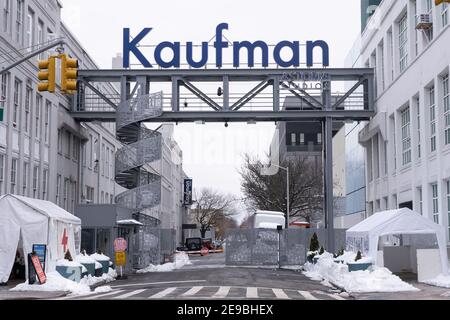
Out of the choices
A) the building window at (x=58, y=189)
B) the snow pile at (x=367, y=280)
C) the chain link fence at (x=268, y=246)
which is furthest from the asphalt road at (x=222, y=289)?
the chain link fence at (x=268, y=246)

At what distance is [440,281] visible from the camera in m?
23.4

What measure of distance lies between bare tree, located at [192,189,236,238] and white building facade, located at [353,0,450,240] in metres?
89.4

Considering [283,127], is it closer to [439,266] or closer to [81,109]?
[81,109]

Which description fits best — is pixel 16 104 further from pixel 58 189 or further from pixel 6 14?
pixel 58 189

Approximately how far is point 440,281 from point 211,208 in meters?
115

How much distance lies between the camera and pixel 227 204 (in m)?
139

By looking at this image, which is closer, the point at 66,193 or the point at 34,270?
the point at 34,270

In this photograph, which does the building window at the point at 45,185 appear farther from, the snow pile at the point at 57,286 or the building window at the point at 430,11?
the building window at the point at 430,11

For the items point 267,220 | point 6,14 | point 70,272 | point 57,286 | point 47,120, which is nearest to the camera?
point 57,286

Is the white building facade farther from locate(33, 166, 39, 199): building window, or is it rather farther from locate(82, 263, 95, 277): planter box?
locate(33, 166, 39, 199): building window

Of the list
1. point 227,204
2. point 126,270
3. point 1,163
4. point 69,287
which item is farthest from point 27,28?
point 227,204

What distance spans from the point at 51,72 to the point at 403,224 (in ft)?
49.7

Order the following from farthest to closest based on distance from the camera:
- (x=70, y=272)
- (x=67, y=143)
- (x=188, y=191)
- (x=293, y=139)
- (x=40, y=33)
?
(x=188, y=191) < (x=293, y=139) < (x=67, y=143) < (x=40, y=33) < (x=70, y=272)

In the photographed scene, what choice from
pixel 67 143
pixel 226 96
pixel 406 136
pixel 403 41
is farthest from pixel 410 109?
pixel 67 143
